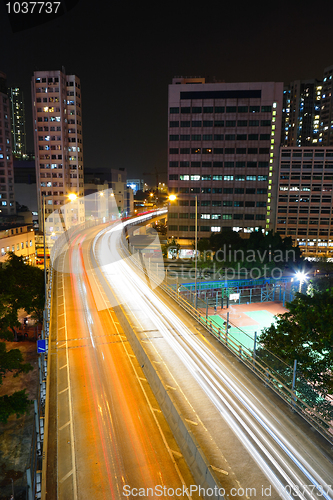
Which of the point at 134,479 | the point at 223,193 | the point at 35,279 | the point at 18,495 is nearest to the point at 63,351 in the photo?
the point at 18,495

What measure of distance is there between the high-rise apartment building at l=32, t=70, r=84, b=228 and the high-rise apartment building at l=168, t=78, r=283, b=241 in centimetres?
3511

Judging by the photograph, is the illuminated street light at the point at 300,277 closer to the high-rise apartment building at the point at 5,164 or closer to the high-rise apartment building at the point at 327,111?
the high-rise apartment building at the point at 5,164

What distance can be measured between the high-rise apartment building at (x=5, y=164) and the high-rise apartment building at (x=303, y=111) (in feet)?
434

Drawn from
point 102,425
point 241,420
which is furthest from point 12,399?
point 241,420

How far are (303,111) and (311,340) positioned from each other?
566ft

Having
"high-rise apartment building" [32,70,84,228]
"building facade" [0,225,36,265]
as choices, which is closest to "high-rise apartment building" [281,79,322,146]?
"high-rise apartment building" [32,70,84,228]

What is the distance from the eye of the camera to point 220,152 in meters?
84.1

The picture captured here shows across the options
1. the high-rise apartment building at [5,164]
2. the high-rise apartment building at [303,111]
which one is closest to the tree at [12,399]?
the high-rise apartment building at [5,164]

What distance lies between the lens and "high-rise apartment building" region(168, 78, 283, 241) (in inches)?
3253

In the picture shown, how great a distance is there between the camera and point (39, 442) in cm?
1335

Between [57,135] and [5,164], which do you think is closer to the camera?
[57,135]

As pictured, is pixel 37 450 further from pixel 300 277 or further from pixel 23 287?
pixel 300 277

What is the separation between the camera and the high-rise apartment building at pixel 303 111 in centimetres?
15612

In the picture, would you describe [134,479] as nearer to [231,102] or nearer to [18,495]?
[18,495]
